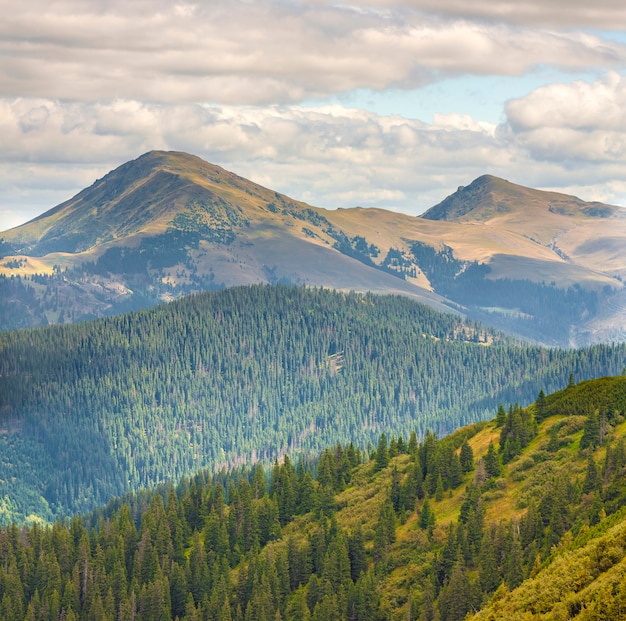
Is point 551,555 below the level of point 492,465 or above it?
below

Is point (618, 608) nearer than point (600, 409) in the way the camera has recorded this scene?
Yes

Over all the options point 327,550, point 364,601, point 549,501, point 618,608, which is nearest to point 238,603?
point 327,550

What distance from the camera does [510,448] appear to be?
19875 centimetres

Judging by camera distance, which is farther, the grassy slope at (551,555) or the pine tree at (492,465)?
the pine tree at (492,465)

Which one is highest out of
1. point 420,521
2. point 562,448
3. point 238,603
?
point 562,448

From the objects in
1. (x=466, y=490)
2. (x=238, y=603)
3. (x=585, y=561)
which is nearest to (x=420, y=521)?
(x=466, y=490)

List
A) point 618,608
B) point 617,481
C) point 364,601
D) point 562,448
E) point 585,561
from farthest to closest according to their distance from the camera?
point 562,448
point 364,601
point 617,481
point 585,561
point 618,608

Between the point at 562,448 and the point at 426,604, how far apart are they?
4477cm

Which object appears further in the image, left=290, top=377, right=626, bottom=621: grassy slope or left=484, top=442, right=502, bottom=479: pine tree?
left=484, top=442, right=502, bottom=479: pine tree

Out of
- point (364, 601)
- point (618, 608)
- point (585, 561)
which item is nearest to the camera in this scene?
point (618, 608)

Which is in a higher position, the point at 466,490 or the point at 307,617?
the point at 466,490

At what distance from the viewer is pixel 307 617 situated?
570 feet

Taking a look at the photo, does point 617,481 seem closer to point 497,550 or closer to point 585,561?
point 497,550

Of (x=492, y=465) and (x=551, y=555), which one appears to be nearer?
(x=551, y=555)
